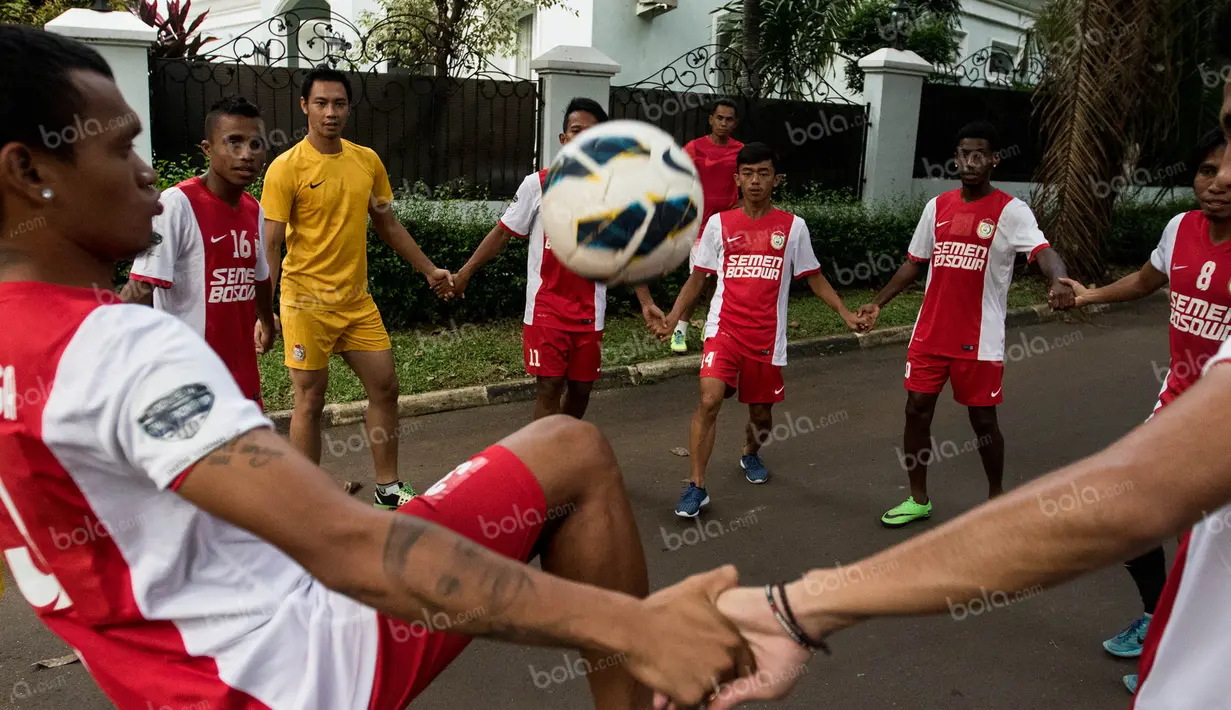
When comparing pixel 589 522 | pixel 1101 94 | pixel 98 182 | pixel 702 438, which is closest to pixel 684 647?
pixel 589 522

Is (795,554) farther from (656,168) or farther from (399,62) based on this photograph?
(399,62)

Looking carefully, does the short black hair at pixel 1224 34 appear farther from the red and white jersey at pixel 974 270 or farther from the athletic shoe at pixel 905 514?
the athletic shoe at pixel 905 514

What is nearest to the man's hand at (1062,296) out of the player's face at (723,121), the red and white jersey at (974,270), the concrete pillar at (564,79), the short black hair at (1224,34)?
the red and white jersey at (974,270)

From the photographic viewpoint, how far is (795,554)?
4.70 metres

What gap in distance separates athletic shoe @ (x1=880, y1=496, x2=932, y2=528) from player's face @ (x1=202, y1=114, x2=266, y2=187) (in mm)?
3549

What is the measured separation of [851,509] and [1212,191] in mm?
2380

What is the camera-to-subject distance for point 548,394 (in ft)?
19.0

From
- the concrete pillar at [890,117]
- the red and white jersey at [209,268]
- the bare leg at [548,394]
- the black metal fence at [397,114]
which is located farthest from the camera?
the concrete pillar at [890,117]

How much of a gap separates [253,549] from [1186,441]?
5.15ft

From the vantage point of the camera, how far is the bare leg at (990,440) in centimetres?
507

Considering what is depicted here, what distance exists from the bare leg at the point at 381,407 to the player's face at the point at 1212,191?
390 cm

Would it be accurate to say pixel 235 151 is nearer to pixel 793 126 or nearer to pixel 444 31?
pixel 444 31

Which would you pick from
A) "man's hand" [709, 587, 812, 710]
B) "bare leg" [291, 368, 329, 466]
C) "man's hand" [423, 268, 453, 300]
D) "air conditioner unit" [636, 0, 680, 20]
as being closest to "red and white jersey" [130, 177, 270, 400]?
"bare leg" [291, 368, 329, 466]

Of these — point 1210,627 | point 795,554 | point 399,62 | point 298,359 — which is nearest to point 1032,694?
point 795,554
